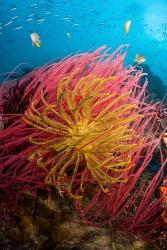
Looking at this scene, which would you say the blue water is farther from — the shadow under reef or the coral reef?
the shadow under reef

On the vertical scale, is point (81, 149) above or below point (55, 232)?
above

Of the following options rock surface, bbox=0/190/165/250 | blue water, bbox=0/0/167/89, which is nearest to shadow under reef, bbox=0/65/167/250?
rock surface, bbox=0/190/165/250

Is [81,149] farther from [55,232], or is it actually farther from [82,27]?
[82,27]

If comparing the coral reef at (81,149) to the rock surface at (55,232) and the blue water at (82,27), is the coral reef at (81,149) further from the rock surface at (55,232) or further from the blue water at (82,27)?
the blue water at (82,27)

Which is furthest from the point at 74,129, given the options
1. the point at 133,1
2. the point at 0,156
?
the point at 133,1

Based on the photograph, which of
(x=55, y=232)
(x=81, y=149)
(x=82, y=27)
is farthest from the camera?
(x=82, y=27)

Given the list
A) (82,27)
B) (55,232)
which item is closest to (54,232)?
(55,232)

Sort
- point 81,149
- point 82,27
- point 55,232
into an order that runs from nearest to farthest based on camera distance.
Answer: point 81,149, point 55,232, point 82,27

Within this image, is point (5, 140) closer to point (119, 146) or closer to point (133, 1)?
point (119, 146)

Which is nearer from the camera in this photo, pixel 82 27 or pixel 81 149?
pixel 81 149

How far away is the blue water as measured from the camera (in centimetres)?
8862

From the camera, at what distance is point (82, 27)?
11694cm

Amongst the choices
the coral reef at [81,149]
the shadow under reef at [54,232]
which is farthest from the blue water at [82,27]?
the shadow under reef at [54,232]

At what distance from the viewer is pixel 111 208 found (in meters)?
2.76
